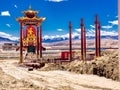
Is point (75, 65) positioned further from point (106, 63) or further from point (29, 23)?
point (29, 23)

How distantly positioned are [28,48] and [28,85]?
36.4 meters

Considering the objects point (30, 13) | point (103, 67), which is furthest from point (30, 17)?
point (103, 67)

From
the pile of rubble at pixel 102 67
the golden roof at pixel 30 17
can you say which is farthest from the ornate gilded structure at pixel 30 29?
the pile of rubble at pixel 102 67

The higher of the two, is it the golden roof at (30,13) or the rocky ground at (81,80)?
the golden roof at (30,13)

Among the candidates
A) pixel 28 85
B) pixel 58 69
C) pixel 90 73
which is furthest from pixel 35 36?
pixel 28 85

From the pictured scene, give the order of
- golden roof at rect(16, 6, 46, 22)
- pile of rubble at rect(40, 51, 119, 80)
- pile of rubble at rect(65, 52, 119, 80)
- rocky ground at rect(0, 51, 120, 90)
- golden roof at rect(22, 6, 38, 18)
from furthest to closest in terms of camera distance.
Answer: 1. golden roof at rect(22, 6, 38, 18)
2. golden roof at rect(16, 6, 46, 22)
3. pile of rubble at rect(40, 51, 119, 80)
4. pile of rubble at rect(65, 52, 119, 80)
5. rocky ground at rect(0, 51, 120, 90)

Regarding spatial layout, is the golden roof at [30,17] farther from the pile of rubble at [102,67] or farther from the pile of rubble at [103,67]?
the pile of rubble at [103,67]

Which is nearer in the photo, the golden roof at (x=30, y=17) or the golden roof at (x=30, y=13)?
the golden roof at (x=30, y=17)

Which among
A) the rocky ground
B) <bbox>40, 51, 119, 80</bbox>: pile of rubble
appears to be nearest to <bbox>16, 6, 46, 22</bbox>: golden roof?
<bbox>40, 51, 119, 80</bbox>: pile of rubble

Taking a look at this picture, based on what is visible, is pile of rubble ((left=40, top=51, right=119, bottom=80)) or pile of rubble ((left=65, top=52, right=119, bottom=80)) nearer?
pile of rubble ((left=65, top=52, right=119, bottom=80))

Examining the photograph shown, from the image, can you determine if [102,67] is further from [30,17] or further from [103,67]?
[30,17]

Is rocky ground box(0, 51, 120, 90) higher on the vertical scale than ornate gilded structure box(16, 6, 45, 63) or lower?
lower

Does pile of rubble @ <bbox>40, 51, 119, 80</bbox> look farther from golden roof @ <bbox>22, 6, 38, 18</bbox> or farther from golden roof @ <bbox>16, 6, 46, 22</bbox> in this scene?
golden roof @ <bbox>22, 6, 38, 18</bbox>

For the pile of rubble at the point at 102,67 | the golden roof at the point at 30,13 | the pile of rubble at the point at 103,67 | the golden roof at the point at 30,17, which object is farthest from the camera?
the golden roof at the point at 30,13
